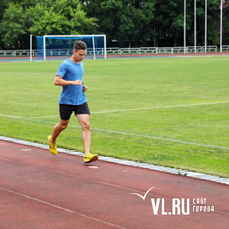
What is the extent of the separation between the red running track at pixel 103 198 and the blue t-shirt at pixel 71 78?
96 centimetres

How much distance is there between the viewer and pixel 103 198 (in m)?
5.37

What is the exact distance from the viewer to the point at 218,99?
1508 cm

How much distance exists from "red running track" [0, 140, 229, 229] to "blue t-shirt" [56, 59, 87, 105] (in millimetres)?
961

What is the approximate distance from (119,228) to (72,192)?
4.33ft

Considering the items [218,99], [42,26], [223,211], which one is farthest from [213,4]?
[223,211]

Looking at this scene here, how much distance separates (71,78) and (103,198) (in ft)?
7.52

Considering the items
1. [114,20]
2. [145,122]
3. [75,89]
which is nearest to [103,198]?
[75,89]

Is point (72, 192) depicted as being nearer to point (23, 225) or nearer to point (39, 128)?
point (23, 225)

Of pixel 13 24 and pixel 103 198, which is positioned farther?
pixel 13 24

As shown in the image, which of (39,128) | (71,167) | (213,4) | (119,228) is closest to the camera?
(119,228)

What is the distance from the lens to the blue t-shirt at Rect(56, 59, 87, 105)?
6.97 m

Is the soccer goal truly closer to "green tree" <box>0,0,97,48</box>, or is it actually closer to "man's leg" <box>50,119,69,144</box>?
"green tree" <box>0,0,97,48</box>

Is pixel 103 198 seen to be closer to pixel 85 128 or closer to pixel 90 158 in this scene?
pixel 90 158

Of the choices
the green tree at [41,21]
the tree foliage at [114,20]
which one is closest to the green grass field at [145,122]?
the green tree at [41,21]
